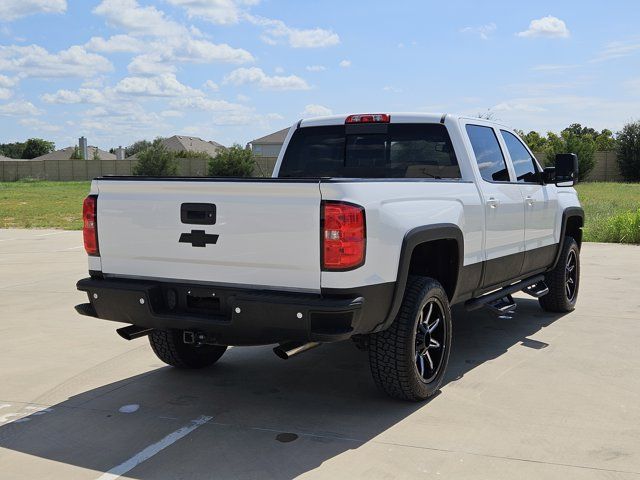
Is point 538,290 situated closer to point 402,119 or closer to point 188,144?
point 402,119

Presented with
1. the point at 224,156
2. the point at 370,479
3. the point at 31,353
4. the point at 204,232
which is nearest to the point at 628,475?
the point at 370,479

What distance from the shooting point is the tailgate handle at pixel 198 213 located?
447cm

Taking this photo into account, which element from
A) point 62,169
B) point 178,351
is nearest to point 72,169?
point 62,169

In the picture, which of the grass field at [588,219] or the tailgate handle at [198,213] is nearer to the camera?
the tailgate handle at [198,213]

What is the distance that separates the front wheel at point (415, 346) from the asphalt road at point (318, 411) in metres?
0.15

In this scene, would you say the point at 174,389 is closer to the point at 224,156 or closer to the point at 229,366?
the point at 229,366

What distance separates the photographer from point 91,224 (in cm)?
498

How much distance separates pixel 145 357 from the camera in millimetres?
6355

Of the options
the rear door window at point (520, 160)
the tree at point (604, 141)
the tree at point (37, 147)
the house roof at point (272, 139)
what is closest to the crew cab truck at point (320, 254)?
the rear door window at point (520, 160)

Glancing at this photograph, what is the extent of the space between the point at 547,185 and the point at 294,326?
13.3 ft

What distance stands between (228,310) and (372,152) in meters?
2.44

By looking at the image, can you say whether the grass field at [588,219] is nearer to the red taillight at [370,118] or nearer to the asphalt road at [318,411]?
the asphalt road at [318,411]

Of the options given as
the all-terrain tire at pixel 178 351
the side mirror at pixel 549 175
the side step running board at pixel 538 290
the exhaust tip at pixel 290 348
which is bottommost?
the all-terrain tire at pixel 178 351

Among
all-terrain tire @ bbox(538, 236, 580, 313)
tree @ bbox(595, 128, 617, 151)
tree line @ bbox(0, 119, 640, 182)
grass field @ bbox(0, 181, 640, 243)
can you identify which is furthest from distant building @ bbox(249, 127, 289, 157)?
all-terrain tire @ bbox(538, 236, 580, 313)
